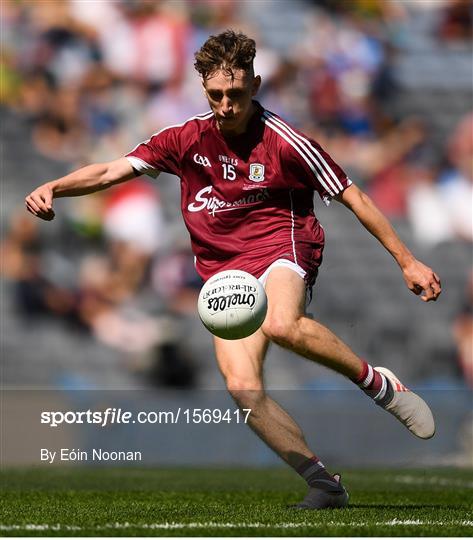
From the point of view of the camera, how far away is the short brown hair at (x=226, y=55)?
5875mm

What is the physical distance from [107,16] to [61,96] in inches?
52.3

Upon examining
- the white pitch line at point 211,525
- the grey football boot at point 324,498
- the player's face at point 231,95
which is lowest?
the grey football boot at point 324,498

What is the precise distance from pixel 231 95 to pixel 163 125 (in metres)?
8.96

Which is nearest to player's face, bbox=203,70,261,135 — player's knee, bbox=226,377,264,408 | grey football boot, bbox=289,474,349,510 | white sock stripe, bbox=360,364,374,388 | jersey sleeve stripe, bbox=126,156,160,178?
jersey sleeve stripe, bbox=126,156,160,178

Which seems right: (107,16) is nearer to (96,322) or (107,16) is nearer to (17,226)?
(17,226)

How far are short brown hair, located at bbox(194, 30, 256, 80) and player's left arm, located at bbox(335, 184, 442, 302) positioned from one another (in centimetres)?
87

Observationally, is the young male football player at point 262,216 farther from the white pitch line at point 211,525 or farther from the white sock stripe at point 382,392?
the white pitch line at point 211,525

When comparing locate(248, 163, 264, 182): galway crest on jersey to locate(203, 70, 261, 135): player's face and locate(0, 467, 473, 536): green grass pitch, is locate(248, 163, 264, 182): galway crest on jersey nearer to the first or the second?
locate(203, 70, 261, 135): player's face

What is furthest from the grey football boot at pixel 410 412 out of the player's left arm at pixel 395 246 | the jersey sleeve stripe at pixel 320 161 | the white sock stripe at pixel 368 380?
the jersey sleeve stripe at pixel 320 161

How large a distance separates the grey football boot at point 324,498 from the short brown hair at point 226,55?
222 centimetres

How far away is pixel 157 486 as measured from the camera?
8406 millimetres

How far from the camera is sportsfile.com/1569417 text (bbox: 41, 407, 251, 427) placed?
10.6 metres

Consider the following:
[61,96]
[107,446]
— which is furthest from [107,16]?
[107,446]

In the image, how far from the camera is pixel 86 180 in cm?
616
